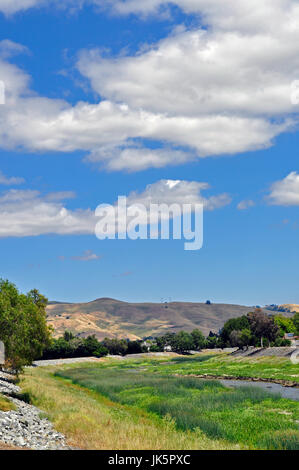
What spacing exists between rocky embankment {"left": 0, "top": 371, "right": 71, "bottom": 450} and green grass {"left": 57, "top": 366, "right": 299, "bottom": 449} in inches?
425

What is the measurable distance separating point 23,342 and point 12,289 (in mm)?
8582

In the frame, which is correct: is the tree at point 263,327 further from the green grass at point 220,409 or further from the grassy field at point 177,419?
the grassy field at point 177,419

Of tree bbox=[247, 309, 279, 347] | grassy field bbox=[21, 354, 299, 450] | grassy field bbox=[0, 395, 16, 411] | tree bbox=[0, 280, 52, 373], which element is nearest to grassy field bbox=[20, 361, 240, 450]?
grassy field bbox=[21, 354, 299, 450]

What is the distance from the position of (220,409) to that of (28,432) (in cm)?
2282

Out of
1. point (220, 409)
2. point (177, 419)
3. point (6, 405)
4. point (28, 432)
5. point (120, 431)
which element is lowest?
point (220, 409)

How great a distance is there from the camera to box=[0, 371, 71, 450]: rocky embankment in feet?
102

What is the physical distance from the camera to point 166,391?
6688cm

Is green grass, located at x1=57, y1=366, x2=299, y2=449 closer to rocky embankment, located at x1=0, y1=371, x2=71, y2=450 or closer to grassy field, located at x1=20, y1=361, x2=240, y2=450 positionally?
grassy field, located at x1=20, y1=361, x2=240, y2=450

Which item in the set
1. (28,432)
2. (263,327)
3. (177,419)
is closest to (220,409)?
(177,419)

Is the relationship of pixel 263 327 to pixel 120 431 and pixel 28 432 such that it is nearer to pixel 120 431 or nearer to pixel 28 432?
pixel 120 431

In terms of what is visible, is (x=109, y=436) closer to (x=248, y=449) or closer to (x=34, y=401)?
(x=248, y=449)

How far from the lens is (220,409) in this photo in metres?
50.7
